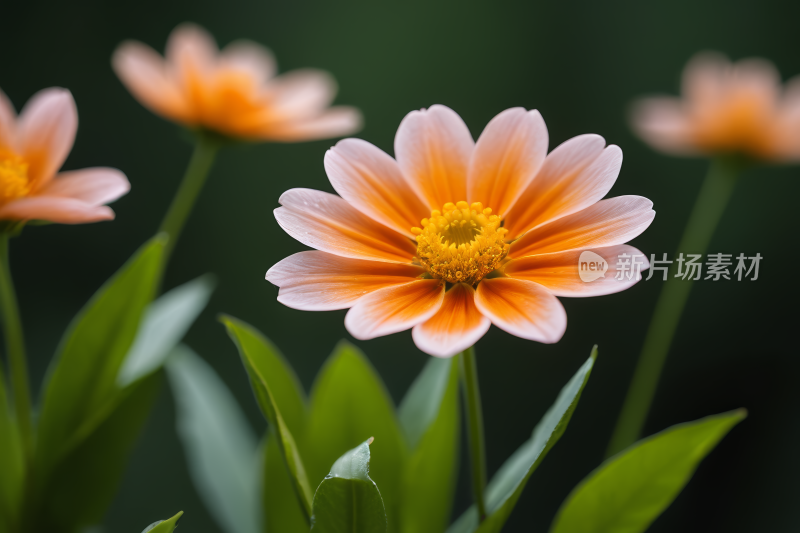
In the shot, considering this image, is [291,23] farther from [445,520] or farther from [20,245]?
[445,520]

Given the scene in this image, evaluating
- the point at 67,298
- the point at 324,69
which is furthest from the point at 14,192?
the point at 324,69

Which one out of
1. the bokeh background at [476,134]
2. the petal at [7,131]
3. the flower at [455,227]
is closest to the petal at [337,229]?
the flower at [455,227]

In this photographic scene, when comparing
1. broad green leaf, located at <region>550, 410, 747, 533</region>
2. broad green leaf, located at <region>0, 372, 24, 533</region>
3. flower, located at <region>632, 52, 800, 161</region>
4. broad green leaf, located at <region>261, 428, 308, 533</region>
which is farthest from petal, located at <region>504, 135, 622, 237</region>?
flower, located at <region>632, 52, 800, 161</region>

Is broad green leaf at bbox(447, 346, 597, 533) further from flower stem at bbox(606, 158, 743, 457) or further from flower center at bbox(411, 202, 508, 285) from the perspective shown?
flower stem at bbox(606, 158, 743, 457)

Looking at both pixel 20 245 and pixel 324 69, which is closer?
pixel 20 245

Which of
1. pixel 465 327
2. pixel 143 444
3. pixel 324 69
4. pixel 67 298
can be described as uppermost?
pixel 324 69

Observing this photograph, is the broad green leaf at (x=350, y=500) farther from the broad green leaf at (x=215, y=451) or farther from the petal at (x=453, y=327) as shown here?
the broad green leaf at (x=215, y=451)

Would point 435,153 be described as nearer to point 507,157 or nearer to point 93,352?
point 507,157

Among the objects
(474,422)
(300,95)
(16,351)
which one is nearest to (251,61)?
(300,95)
